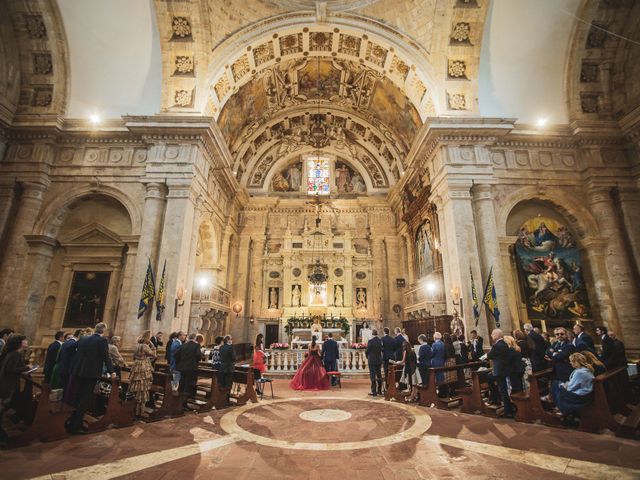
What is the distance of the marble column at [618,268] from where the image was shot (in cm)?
1082

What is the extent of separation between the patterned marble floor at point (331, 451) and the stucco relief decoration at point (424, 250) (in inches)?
371

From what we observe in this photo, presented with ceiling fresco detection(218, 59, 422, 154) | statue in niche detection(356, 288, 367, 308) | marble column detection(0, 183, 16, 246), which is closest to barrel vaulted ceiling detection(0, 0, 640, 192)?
ceiling fresco detection(218, 59, 422, 154)

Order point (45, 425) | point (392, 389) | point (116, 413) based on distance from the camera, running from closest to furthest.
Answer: point (45, 425), point (116, 413), point (392, 389)

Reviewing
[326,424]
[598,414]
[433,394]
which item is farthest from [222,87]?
[598,414]

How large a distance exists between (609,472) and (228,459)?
4093 millimetres

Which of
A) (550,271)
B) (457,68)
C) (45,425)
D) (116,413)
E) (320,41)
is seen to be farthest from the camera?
(320,41)

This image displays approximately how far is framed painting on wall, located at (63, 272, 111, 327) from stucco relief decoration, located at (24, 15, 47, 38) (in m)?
9.31

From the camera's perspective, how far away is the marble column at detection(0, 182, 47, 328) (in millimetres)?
10922

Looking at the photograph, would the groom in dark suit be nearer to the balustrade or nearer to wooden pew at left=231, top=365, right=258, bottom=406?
the balustrade

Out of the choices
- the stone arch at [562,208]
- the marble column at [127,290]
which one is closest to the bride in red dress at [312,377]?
the marble column at [127,290]

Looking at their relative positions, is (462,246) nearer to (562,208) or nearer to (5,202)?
(562,208)

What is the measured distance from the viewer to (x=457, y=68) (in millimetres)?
13227

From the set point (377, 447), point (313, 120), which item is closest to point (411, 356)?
point (377, 447)

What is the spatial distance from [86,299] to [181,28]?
11111 millimetres
